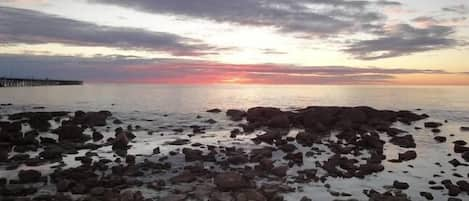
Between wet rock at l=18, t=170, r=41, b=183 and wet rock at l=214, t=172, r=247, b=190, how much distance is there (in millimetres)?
9681

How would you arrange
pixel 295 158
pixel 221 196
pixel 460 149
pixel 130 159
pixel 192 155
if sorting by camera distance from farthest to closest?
pixel 460 149, pixel 295 158, pixel 192 155, pixel 130 159, pixel 221 196

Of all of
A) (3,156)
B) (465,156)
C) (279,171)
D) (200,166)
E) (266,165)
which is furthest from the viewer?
(465,156)

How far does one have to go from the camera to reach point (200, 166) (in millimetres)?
26125

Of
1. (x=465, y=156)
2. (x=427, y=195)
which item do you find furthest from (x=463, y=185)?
(x=465, y=156)

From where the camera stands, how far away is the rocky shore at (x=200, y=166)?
20.1 m

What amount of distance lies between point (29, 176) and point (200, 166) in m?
9.69

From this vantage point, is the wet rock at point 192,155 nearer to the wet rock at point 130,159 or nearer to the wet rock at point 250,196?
the wet rock at point 130,159

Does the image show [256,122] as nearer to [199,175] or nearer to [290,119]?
[290,119]

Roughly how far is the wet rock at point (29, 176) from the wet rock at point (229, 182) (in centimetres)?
968

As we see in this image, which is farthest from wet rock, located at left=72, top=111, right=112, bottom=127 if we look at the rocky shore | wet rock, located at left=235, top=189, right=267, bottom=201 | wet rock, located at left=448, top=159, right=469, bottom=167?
wet rock, located at left=448, top=159, right=469, bottom=167

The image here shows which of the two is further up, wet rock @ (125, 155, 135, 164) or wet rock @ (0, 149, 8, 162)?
wet rock @ (125, 155, 135, 164)

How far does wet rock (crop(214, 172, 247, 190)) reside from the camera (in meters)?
20.8

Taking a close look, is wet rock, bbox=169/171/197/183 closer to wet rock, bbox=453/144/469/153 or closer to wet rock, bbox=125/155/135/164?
wet rock, bbox=125/155/135/164

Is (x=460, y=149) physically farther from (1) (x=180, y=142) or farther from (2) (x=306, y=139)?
(1) (x=180, y=142)
